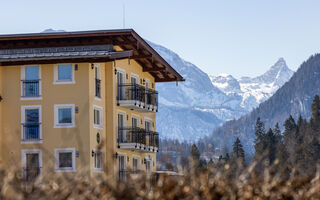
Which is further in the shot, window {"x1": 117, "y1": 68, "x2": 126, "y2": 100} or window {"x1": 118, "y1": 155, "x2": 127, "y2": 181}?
window {"x1": 117, "y1": 68, "x2": 126, "y2": 100}

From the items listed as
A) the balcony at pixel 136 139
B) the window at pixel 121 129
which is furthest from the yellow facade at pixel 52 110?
the window at pixel 121 129

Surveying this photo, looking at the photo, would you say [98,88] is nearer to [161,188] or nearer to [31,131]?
[31,131]

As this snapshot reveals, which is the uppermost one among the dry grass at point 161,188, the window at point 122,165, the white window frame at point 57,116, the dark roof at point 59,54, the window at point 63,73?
the dark roof at point 59,54

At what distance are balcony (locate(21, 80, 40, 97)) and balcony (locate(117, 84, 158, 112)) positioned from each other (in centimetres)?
568

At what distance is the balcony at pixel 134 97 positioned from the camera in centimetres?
5656

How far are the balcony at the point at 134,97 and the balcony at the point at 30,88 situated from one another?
5679mm

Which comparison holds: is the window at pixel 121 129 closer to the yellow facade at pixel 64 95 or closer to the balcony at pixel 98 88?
the yellow facade at pixel 64 95

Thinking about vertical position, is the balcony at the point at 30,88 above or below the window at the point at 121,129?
above

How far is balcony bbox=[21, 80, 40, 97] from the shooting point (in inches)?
2120

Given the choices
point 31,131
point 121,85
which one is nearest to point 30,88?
point 31,131

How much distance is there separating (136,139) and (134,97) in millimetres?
2828

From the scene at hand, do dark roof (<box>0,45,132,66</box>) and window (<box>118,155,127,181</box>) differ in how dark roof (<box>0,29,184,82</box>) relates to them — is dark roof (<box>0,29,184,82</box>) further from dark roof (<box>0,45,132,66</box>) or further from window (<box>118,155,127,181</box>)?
window (<box>118,155,127,181</box>)

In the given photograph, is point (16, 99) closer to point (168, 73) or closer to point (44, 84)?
point (44, 84)

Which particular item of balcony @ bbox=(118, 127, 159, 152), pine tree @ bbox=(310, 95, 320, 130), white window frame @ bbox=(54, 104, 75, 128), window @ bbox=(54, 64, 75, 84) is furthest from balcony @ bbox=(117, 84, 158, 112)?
pine tree @ bbox=(310, 95, 320, 130)
